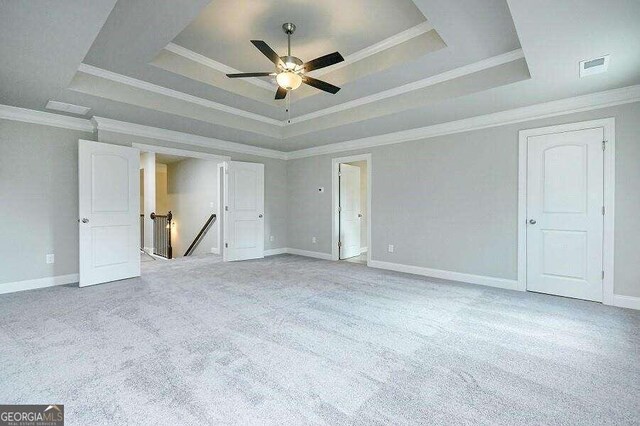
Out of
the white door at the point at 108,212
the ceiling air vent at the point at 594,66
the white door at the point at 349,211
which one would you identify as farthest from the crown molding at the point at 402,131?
the ceiling air vent at the point at 594,66

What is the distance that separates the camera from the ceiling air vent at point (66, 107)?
12.3 feet

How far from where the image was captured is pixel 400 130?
5.02m

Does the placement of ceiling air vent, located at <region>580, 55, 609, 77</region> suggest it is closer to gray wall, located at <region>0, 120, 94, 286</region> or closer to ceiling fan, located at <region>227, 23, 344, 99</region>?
ceiling fan, located at <region>227, 23, 344, 99</region>

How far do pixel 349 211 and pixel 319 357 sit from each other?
452 cm

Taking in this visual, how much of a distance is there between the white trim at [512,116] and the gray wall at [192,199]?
382 cm

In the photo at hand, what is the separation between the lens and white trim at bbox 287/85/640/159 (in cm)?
337

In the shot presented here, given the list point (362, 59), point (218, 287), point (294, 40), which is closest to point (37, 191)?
point (218, 287)

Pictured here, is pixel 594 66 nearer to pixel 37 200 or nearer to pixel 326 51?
pixel 326 51

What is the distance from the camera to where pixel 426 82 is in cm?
371

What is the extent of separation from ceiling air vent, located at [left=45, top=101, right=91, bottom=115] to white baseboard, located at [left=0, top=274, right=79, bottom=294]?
2305 mm

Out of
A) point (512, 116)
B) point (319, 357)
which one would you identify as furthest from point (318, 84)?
point (512, 116)

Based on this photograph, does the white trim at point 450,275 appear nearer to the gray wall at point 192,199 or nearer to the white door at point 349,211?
the white door at point 349,211

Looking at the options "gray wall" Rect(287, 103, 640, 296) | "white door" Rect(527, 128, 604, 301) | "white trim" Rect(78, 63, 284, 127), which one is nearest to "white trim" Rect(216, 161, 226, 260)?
"white trim" Rect(78, 63, 284, 127)

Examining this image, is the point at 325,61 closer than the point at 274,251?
Yes
